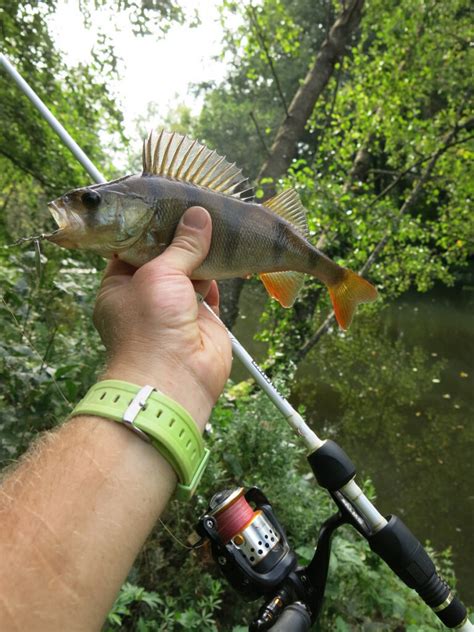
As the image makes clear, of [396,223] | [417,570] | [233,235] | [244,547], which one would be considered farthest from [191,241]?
[396,223]

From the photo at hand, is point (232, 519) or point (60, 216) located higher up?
point (60, 216)

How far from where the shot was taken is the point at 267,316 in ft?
23.3

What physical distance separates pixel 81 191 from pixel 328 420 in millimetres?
7513

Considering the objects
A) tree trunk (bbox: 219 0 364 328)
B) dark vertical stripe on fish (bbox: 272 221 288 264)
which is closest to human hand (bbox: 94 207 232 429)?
dark vertical stripe on fish (bbox: 272 221 288 264)

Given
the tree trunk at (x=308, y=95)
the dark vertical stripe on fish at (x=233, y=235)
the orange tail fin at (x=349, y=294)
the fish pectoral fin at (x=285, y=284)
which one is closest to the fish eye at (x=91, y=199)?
the dark vertical stripe on fish at (x=233, y=235)

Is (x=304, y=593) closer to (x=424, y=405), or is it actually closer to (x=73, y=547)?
(x=73, y=547)

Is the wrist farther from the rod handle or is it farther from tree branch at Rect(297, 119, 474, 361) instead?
tree branch at Rect(297, 119, 474, 361)

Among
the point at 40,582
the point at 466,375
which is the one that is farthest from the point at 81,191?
the point at 466,375

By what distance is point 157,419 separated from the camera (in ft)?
4.09

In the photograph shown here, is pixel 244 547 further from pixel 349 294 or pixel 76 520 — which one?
pixel 349 294

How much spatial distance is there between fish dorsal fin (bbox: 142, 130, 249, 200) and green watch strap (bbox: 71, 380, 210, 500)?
973mm

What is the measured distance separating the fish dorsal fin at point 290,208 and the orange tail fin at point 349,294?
315 millimetres

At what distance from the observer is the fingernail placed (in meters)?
1.80

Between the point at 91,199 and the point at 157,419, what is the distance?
0.89 m
